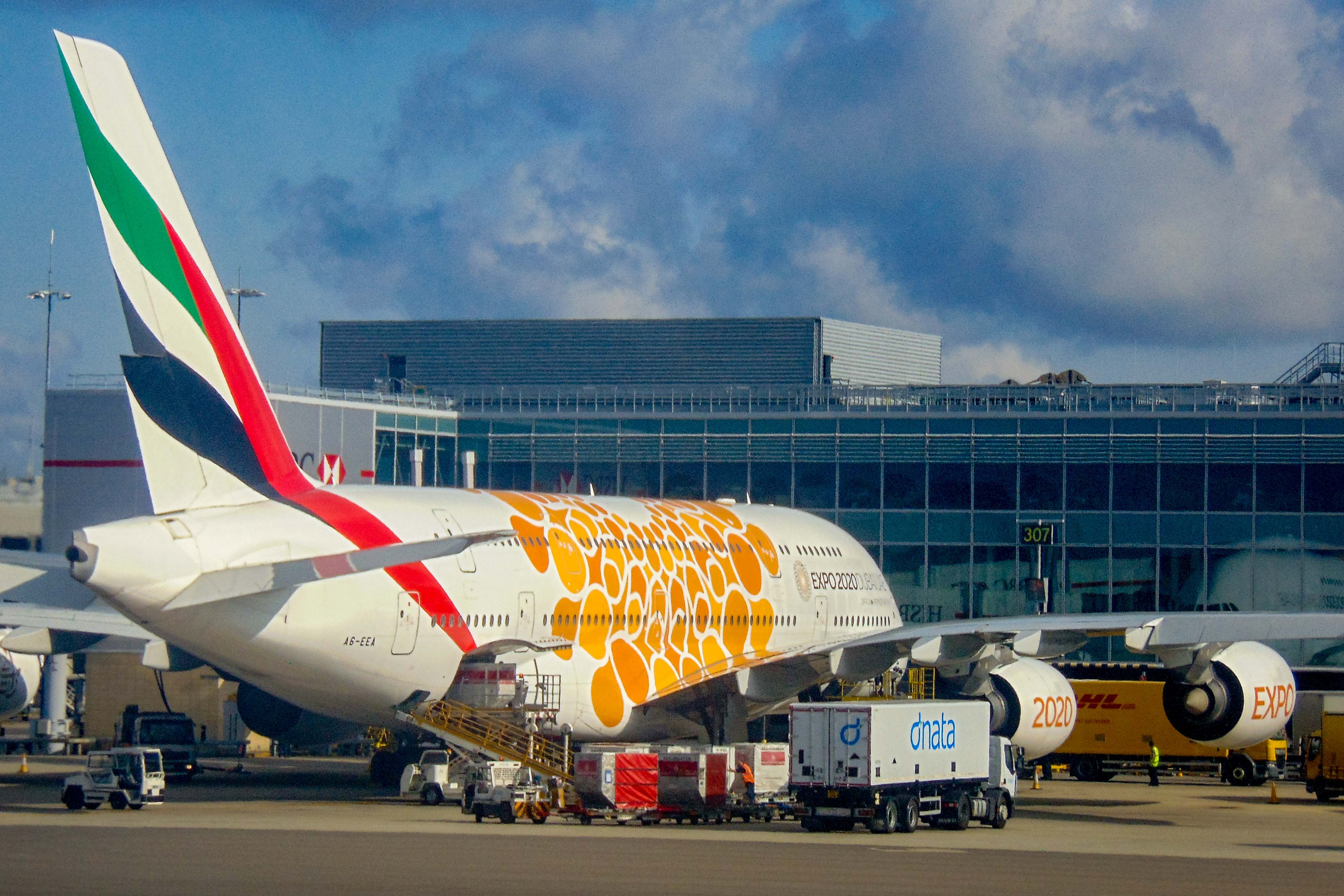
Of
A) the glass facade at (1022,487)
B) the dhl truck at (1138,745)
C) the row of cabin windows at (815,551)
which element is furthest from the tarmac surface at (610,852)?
the glass facade at (1022,487)

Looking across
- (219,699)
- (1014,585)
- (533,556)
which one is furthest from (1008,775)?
(219,699)

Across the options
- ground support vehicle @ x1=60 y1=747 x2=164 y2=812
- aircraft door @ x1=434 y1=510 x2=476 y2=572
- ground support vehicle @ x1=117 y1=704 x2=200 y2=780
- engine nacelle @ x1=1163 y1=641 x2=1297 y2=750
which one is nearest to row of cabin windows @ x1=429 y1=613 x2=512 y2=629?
aircraft door @ x1=434 y1=510 x2=476 y2=572

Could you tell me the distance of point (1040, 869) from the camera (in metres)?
23.1

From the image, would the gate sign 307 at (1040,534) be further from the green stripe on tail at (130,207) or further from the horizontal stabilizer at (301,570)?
the green stripe on tail at (130,207)

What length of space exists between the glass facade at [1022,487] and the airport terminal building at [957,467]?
0.06 meters

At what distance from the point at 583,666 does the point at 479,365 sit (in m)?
39.0

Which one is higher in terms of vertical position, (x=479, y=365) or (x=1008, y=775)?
(x=479, y=365)

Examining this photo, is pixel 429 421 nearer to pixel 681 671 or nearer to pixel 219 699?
pixel 219 699

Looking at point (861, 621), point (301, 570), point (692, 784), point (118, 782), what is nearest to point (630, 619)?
point (692, 784)

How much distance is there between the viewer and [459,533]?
30.6m

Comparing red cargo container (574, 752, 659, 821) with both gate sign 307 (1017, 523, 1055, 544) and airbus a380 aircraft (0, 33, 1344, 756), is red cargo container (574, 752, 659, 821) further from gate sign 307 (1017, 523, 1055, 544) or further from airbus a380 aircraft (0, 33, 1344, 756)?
gate sign 307 (1017, 523, 1055, 544)

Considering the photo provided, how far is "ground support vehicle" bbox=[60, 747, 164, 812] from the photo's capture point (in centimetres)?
3058

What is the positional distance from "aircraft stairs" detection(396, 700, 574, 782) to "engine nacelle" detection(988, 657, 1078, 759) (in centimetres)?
893

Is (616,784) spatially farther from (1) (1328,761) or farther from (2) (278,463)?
(1) (1328,761)
